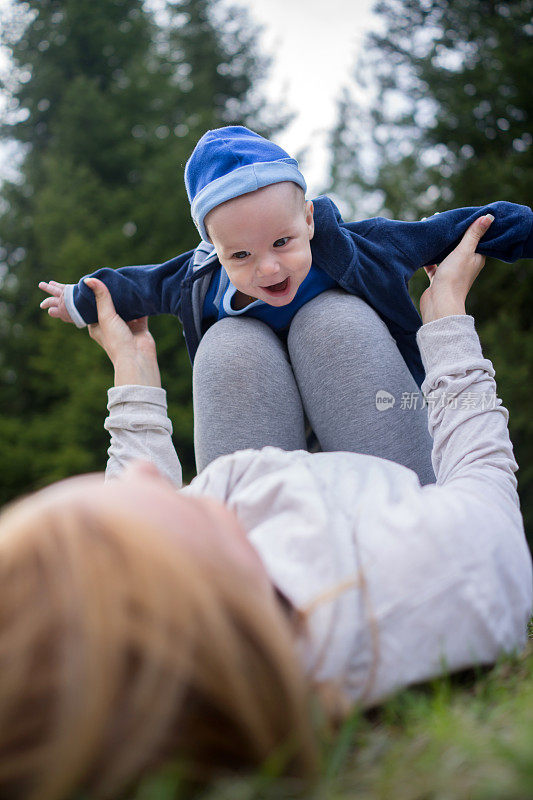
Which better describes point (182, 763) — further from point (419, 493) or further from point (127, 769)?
point (419, 493)

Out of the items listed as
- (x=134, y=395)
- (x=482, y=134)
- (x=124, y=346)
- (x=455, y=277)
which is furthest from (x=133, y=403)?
(x=482, y=134)

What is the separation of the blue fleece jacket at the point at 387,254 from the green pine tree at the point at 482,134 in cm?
461

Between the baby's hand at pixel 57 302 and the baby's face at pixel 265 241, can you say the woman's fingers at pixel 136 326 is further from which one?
the baby's face at pixel 265 241

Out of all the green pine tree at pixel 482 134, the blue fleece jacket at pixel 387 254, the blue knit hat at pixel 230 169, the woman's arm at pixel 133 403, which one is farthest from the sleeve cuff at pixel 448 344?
the green pine tree at pixel 482 134

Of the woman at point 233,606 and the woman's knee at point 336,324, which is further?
the woman's knee at point 336,324

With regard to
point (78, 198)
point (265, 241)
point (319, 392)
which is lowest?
point (78, 198)

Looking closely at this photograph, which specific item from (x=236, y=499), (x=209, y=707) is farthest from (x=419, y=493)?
(x=209, y=707)

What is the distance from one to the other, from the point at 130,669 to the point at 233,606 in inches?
5.0

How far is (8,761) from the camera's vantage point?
29.1 inches

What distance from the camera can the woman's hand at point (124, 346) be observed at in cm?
204

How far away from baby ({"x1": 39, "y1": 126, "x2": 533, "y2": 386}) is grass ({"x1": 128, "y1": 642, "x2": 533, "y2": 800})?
1.15m

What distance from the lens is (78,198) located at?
1001cm

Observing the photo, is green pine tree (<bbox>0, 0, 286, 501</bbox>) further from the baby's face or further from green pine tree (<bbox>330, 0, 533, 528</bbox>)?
the baby's face

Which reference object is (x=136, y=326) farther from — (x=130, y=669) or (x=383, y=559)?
(x=130, y=669)
